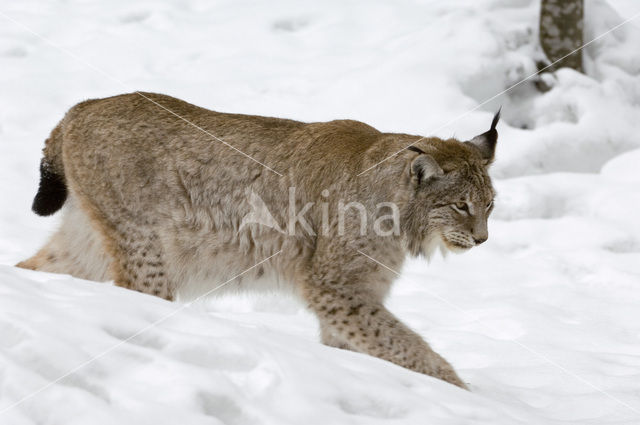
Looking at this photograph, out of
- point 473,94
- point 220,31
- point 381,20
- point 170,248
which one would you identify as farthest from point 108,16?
point 170,248

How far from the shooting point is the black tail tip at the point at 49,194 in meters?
4.95

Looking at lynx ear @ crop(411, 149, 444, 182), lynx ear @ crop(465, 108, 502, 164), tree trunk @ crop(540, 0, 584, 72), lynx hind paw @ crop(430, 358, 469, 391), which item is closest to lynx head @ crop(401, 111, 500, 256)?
lynx ear @ crop(411, 149, 444, 182)

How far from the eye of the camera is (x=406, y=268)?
654cm

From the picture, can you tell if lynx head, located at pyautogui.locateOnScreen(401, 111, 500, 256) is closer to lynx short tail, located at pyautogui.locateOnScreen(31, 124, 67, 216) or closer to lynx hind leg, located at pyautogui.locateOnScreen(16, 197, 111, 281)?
lynx hind leg, located at pyautogui.locateOnScreen(16, 197, 111, 281)

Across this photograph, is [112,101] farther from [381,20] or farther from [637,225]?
[381,20]

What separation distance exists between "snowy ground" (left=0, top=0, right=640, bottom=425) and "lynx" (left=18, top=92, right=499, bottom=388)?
1.54 feet

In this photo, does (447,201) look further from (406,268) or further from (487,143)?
(406,268)

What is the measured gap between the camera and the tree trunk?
9.02 m

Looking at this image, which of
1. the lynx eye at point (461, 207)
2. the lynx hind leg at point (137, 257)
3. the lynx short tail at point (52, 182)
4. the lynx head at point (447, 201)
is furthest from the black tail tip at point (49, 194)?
the lynx eye at point (461, 207)

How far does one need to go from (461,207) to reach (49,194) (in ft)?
7.50

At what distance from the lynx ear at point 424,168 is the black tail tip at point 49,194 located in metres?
1.97

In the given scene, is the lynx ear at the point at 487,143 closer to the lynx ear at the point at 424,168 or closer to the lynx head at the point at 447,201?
the lynx head at the point at 447,201

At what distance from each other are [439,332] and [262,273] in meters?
1.28

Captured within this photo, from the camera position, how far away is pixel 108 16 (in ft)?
33.8
